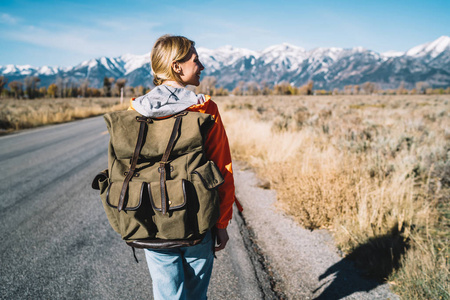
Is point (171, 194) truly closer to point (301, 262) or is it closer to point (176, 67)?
point (176, 67)

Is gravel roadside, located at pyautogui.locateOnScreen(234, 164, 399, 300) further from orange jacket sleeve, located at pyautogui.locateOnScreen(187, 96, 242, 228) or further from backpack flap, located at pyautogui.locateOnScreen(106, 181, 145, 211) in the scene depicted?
backpack flap, located at pyautogui.locateOnScreen(106, 181, 145, 211)

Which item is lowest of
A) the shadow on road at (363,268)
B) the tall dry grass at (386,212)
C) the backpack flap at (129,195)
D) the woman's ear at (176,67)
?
the shadow on road at (363,268)

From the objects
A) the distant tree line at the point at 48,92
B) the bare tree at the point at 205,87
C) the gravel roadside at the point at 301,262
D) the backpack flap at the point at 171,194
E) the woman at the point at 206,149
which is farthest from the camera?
the distant tree line at the point at 48,92

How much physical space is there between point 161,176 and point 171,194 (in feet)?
0.29

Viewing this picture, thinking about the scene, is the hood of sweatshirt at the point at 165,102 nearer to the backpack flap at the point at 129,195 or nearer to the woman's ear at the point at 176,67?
the woman's ear at the point at 176,67

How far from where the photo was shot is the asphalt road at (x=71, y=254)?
88.0 inches

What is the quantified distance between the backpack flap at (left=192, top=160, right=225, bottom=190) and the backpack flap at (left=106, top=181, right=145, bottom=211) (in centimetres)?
25

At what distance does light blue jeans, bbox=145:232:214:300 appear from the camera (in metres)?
1.29

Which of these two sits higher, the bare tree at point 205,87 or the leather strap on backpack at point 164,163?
the bare tree at point 205,87

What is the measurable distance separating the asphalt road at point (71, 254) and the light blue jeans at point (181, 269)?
93 cm

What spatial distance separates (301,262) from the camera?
2.64m

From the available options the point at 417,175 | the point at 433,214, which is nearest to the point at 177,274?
the point at 433,214

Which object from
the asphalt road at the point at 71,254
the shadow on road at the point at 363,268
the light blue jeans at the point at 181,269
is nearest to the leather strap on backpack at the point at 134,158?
the light blue jeans at the point at 181,269

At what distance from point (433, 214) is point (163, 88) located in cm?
394
